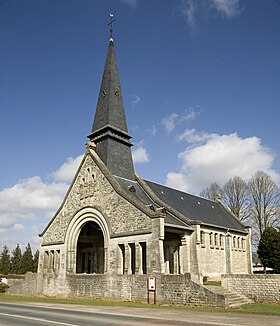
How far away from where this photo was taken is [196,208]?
3597 centimetres

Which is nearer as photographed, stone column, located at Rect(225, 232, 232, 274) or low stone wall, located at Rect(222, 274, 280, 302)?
low stone wall, located at Rect(222, 274, 280, 302)

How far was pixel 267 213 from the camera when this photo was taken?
155 ft

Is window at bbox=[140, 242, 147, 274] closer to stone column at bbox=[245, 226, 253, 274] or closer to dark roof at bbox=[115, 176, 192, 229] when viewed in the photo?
dark roof at bbox=[115, 176, 192, 229]

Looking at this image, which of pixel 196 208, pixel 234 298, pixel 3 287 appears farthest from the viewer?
pixel 196 208

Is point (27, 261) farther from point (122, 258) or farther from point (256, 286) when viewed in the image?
point (256, 286)

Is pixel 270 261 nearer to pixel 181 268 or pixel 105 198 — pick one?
pixel 181 268

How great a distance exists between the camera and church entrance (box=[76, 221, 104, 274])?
32.3 metres

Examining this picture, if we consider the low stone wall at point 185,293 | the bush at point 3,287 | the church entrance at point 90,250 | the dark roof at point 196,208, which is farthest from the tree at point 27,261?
the low stone wall at point 185,293

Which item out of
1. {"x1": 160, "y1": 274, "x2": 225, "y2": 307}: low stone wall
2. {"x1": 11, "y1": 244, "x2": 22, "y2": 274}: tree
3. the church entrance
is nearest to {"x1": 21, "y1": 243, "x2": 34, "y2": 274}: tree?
{"x1": 11, "y1": 244, "x2": 22, "y2": 274}: tree

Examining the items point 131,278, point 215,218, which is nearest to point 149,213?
point 131,278

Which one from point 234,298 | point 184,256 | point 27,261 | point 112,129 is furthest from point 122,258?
point 27,261

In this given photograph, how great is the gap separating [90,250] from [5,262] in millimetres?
49449

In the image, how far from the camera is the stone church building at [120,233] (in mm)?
23359

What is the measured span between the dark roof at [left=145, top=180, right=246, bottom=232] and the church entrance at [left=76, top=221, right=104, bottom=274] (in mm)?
7109
